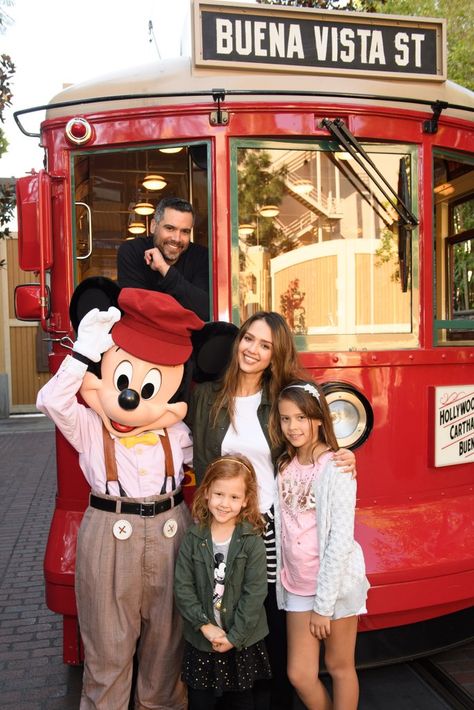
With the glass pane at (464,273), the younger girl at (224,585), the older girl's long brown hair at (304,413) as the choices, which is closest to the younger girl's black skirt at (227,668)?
the younger girl at (224,585)

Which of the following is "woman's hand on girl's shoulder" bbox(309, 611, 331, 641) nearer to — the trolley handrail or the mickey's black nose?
the mickey's black nose

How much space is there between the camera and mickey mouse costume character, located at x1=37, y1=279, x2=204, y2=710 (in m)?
2.37

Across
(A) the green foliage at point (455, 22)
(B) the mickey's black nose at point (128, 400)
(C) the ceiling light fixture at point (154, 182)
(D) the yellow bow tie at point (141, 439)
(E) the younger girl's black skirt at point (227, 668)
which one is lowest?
(E) the younger girl's black skirt at point (227, 668)

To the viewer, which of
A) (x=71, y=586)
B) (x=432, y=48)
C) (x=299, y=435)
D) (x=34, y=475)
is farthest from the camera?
(x=34, y=475)

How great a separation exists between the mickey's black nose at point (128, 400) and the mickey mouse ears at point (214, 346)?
1.19 feet

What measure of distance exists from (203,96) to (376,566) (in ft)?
6.68

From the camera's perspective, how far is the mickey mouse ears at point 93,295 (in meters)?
2.53

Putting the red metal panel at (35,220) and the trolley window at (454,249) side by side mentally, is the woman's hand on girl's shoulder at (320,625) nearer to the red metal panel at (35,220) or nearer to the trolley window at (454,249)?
the trolley window at (454,249)

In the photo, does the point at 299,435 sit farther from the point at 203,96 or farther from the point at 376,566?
the point at 203,96

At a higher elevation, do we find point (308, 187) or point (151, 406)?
point (308, 187)

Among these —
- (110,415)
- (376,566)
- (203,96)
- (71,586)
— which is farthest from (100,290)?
(376,566)

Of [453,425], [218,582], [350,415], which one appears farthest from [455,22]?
[218,582]

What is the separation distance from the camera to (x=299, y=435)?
2.30 metres

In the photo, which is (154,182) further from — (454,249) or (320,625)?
(320,625)
